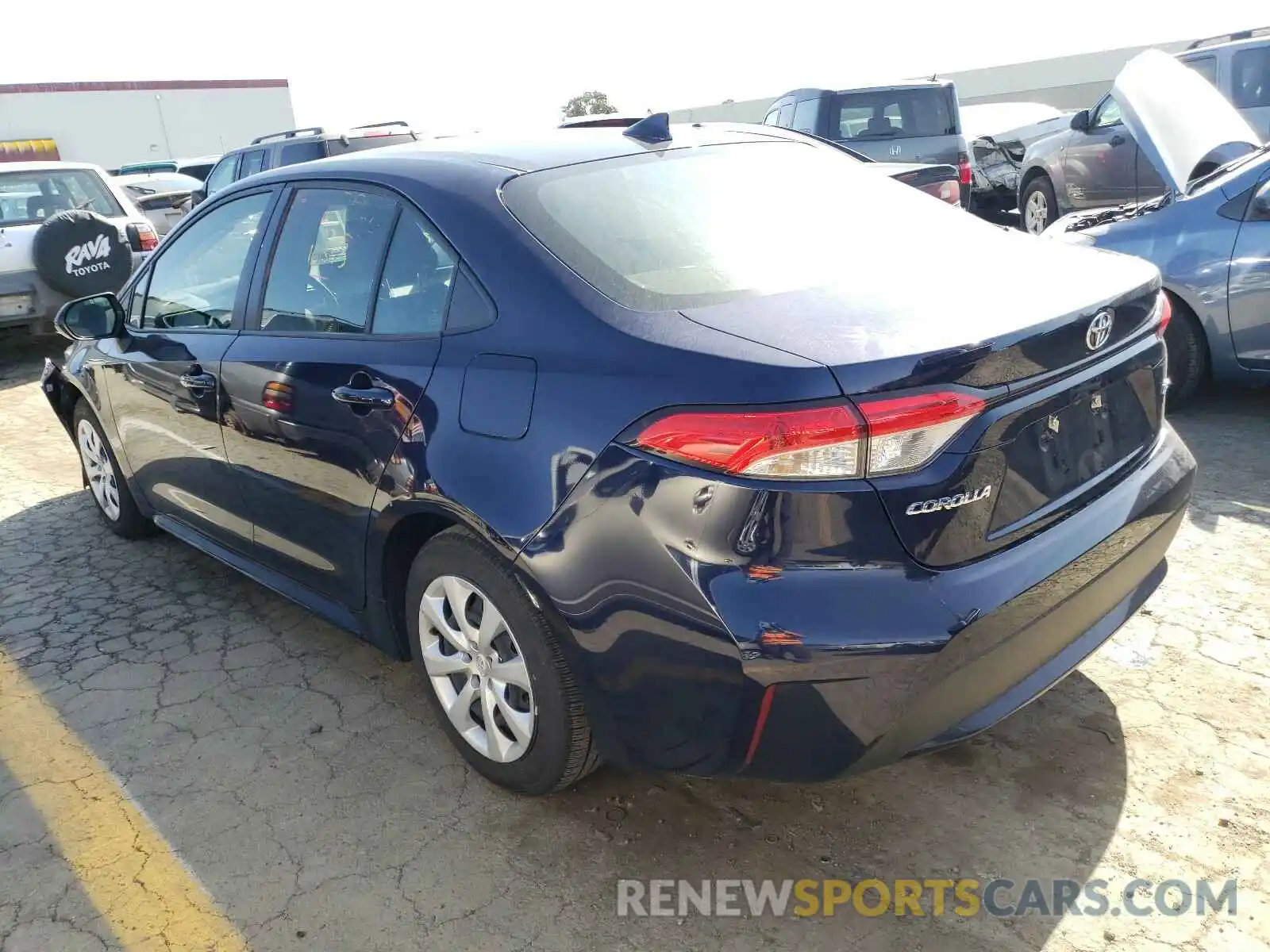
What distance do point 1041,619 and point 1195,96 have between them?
4.11 metres

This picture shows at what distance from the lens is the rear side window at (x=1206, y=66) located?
8609 millimetres

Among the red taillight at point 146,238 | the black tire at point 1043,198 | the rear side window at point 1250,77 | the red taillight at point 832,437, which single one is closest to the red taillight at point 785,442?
the red taillight at point 832,437

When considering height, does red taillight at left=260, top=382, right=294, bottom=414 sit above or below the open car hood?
below

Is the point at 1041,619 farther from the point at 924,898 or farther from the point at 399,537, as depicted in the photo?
the point at 399,537

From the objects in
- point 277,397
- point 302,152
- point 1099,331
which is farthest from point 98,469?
point 302,152

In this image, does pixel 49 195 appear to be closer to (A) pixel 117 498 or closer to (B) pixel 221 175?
(B) pixel 221 175

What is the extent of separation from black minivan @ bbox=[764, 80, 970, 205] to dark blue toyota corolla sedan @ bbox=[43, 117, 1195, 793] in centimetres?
715

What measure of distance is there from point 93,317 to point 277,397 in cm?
148

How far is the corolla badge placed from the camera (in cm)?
200

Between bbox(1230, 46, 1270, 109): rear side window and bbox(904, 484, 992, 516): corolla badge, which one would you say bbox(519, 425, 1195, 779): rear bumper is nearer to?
bbox(904, 484, 992, 516): corolla badge

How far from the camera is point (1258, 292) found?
478 centimetres

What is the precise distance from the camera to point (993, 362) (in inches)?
81.2

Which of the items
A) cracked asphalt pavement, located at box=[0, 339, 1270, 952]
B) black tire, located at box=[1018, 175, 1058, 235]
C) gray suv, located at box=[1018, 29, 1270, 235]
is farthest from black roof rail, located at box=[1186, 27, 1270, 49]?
cracked asphalt pavement, located at box=[0, 339, 1270, 952]

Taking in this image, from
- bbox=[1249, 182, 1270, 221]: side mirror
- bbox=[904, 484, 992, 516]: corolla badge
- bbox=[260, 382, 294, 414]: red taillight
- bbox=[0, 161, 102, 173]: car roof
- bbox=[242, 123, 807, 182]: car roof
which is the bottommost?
bbox=[904, 484, 992, 516]: corolla badge
